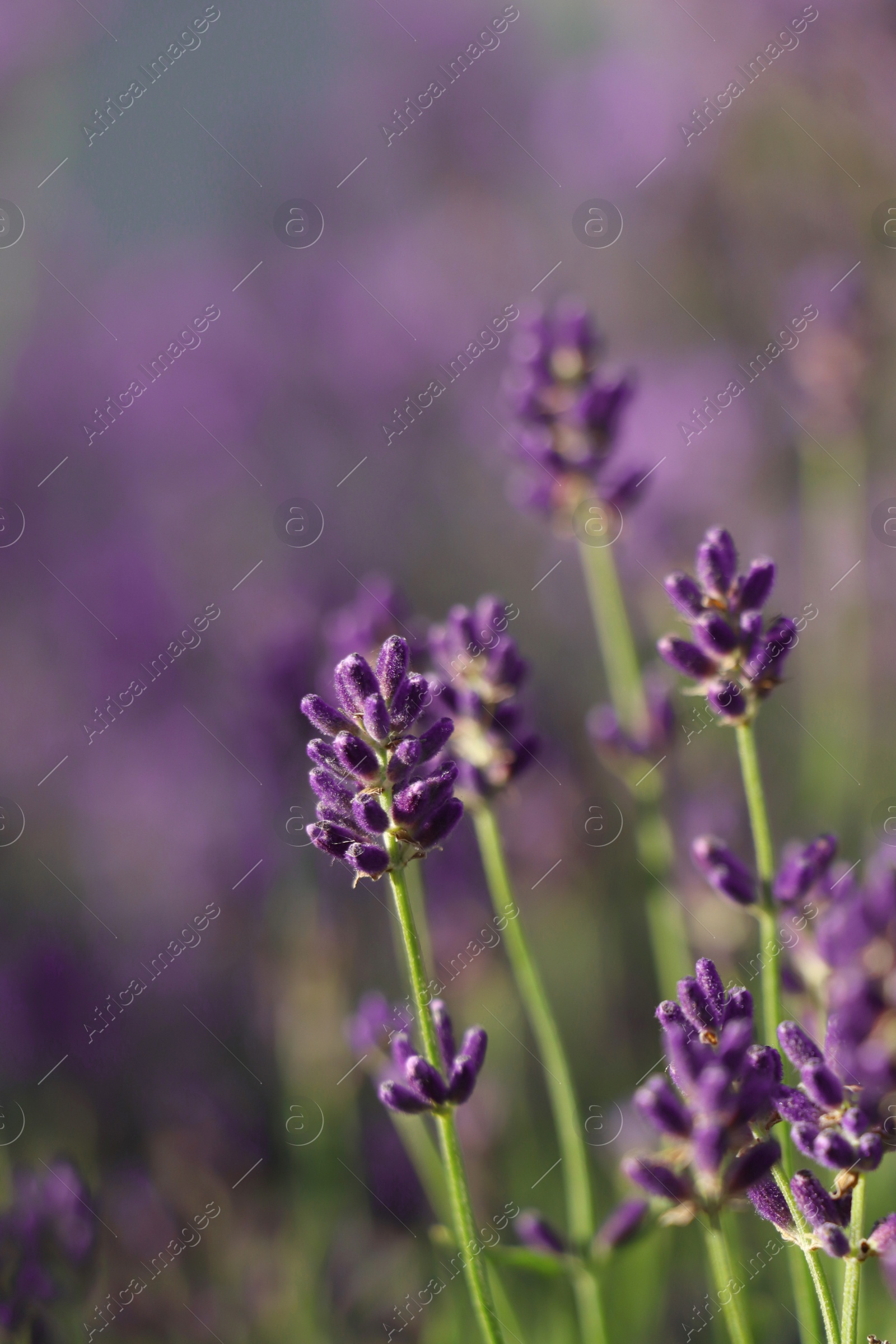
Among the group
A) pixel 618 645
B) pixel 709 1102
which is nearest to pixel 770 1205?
pixel 709 1102

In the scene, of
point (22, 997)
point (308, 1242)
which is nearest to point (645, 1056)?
point (308, 1242)

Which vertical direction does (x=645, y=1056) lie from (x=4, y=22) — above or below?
below

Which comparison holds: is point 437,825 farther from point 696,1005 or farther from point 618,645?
point 618,645

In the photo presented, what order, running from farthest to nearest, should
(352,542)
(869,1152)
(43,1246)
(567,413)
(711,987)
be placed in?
1. (352,542)
2. (567,413)
3. (43,1246)
4. (711,987)
5. (869,1152)

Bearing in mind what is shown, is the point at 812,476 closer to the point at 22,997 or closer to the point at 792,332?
the point at 792,332

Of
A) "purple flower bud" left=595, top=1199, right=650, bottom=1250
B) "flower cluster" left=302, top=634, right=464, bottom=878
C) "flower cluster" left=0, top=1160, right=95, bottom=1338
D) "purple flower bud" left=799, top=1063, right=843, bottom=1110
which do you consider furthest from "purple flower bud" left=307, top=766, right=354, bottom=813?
"flower cluster" left=0, top=1160, right=95, bottom=1338

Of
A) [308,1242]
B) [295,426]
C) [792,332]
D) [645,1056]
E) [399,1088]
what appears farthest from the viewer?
[295,426]

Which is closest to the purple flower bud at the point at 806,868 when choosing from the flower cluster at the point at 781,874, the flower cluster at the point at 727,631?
the flower cluster at the point at 781,874
